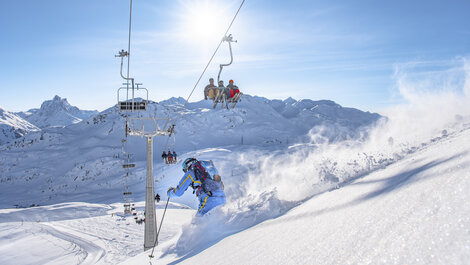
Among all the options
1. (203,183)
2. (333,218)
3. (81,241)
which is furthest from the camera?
(81,241)

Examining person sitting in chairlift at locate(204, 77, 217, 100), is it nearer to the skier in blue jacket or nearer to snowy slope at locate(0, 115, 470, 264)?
the skier in blue jacket

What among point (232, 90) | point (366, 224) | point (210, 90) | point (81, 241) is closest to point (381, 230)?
point (366, 224)

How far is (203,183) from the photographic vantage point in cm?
808

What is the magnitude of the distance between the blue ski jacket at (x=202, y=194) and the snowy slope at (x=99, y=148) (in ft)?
89.2

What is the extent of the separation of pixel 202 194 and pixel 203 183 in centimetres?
34

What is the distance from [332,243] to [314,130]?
177 meters

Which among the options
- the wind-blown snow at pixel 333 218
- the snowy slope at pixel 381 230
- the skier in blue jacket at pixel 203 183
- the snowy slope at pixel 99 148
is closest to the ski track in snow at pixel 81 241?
the wind-blown snow at pixel 333 218

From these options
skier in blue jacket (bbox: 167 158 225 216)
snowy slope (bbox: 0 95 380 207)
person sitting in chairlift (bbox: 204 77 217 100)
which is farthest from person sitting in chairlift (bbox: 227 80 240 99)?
snowy slope (bbox: 0 95 380 207)

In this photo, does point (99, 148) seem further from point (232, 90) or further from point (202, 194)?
point (202, 194)

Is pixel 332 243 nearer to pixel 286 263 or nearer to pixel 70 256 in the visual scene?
pixel 286 263

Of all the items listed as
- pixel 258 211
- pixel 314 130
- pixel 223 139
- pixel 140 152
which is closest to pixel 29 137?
pixel 140 152

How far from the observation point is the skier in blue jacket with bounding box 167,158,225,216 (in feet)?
25.3

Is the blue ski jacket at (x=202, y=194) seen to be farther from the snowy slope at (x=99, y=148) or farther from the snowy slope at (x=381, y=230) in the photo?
the snowy slope at (x=99, y=148)

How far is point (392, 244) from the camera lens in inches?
81.2
